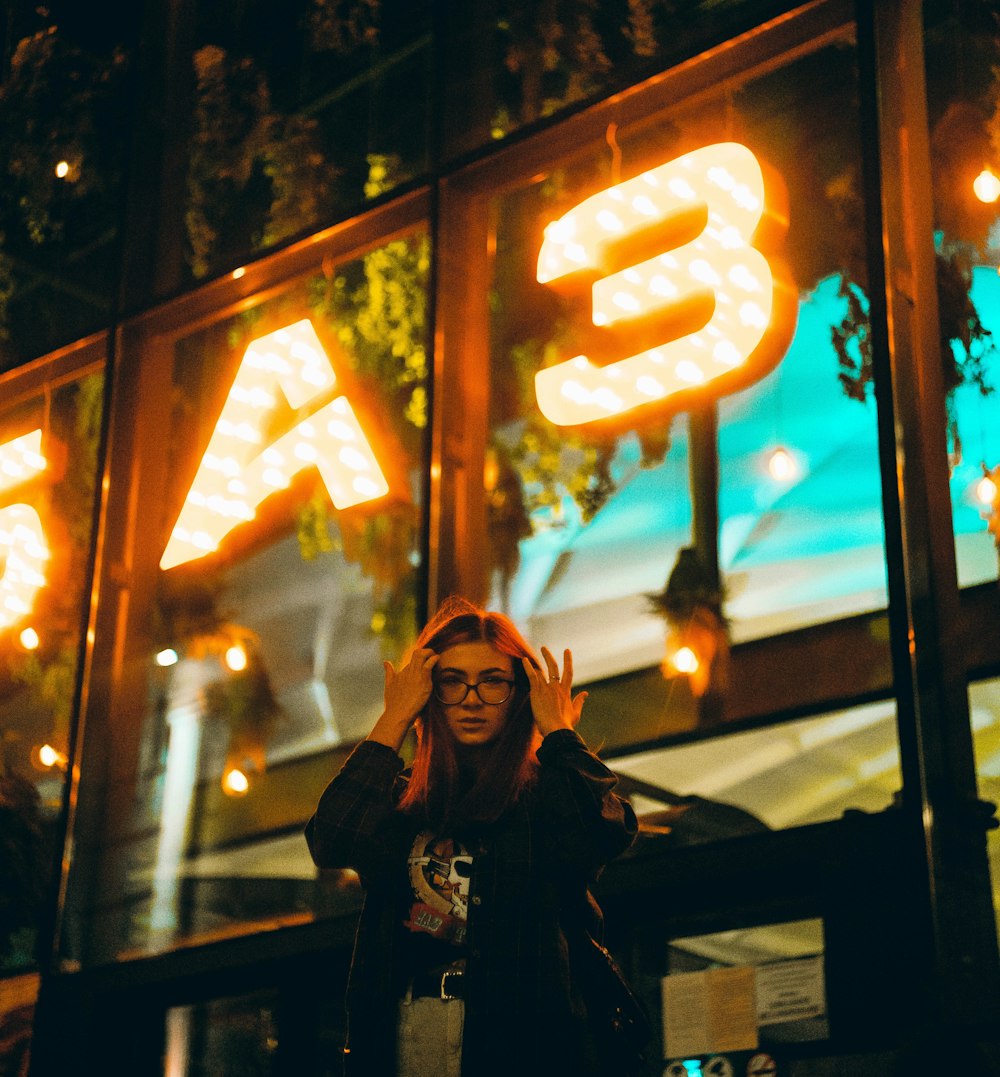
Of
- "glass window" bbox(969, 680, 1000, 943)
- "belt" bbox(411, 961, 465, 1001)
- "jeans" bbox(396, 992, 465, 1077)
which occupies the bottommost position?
"jeans" bbox(396, 992, 465, 1077)

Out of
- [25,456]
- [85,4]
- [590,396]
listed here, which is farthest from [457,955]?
[85,4]

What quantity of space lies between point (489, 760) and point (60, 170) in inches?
177

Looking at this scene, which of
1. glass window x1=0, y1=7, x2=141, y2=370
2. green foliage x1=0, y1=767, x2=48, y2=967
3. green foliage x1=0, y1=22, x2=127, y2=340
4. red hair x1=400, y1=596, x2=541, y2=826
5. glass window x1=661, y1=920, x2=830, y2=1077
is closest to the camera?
red hair x1=400, y1=596, x2=541, y2=826

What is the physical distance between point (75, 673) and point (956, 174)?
331 centimetres

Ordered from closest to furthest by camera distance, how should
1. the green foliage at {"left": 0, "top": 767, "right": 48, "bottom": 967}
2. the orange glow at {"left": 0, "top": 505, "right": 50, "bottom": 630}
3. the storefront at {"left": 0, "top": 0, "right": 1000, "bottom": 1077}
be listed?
the storefront at {"left": 0, "top": 0, "right": 1000, "bottom": 1077} → the green foliage at {"left": 0, "top": 767, "right": 48, "bottom": 967} → the orange glow at {"left": 0, "top": 505, "right": 50, "bottom": 630}

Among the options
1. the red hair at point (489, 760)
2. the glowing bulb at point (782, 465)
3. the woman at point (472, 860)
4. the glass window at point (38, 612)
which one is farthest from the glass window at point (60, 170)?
the woman at point (472, 860)

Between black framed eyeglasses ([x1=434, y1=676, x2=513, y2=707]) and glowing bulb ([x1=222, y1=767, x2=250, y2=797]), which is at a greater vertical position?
glowing bulb ([x1=222, y1=767, x2=250, y2=797])

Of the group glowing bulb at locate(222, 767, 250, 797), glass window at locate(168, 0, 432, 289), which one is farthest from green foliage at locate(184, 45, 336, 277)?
glowing bulb at locate(222, 767, 250, 797)

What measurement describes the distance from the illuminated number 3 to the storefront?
0.07 feet

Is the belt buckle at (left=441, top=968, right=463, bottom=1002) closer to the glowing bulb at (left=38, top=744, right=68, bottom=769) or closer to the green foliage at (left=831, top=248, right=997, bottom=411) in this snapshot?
the green foliage at (left=831, top=248, right=997, bottom=411)

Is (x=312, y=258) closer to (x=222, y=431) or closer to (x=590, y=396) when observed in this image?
(x=222, y=431)

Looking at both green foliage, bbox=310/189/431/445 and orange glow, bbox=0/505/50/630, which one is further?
orange glow, bbox=0/505/50/630

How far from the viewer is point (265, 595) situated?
523cm

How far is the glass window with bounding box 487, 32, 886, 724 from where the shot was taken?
412 centimetres
